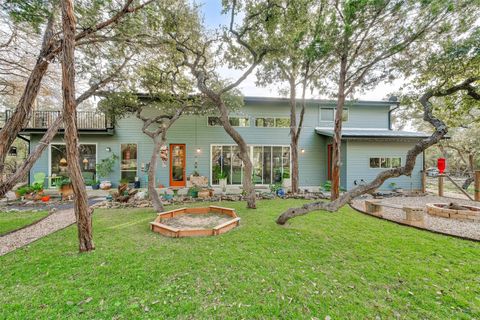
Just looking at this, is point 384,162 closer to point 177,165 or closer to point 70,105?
point 177,165

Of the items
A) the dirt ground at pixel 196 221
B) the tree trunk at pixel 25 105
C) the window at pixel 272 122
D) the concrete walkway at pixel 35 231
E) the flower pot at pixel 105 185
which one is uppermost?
the window at pixel 272 122

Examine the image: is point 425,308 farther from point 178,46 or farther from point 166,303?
point 178,46

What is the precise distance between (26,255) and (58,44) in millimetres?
4461

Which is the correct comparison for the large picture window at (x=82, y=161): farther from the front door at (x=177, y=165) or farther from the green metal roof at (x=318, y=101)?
the green metal roof at (x=318, y=101)

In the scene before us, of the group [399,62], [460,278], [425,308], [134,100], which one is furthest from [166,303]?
[399,62]

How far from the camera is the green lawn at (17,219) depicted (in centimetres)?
485

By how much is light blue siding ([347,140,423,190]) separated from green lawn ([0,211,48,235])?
41.7ft

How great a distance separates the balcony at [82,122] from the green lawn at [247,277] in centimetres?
691

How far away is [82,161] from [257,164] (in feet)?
31.3

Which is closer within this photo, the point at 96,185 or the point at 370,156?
the point at 96,185

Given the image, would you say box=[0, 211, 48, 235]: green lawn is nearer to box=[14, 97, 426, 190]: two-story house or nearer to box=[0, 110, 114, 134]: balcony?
box=[14, 97, 426, 190]: two-story house

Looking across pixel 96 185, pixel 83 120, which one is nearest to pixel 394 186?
pixel 96 185

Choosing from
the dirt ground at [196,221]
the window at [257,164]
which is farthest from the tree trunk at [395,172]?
the window at [257,164]

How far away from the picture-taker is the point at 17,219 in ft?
17.9
